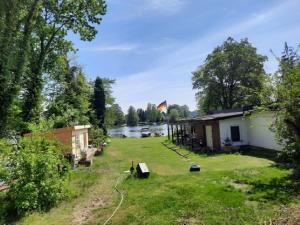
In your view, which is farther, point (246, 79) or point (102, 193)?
point (246, 79)

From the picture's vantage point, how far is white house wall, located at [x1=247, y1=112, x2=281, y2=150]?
17.6m

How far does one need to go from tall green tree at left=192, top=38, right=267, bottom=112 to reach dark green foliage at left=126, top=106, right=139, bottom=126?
63550 mm

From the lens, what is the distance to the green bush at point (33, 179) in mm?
7941

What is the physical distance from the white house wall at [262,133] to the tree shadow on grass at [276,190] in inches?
308

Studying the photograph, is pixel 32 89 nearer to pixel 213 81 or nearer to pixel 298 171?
pixel 298 171

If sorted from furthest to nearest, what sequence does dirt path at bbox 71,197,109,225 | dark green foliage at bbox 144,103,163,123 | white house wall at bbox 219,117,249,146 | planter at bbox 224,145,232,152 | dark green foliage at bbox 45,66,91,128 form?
A: dark green foliage at bbox 144,103,163,123 < dark green foliage at bbox 45,66,91,128 < white house wall at bbox 219,117,249,146 < planter at bbox 224,145,232,152 < dirt path at bbox 71,197,109,225

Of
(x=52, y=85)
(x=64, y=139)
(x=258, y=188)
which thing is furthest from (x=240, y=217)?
(x=52, y=85)

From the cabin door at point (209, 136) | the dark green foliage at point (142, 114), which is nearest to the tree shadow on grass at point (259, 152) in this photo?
the cabin door at point (209, 136)

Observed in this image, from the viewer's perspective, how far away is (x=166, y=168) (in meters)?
14.8

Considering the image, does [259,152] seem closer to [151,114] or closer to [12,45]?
[12,45]

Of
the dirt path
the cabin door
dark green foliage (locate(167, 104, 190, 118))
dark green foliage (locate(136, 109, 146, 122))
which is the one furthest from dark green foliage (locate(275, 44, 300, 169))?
dark green foliage (locate(136, 109, 146, 122))

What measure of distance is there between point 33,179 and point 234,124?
16745 mm

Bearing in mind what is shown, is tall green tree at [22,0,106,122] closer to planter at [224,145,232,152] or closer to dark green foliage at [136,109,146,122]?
planter at [224,145,232,152]

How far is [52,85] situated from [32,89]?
9.64 m
